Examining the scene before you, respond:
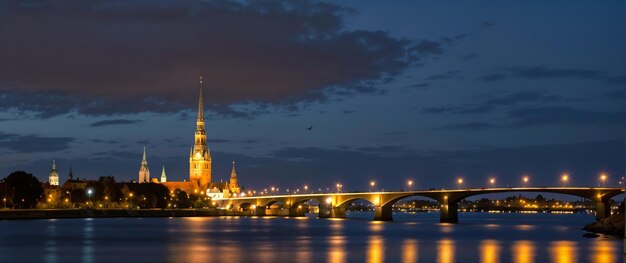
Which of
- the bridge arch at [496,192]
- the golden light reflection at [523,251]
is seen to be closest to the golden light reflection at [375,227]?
the bridge arch at [496,192]

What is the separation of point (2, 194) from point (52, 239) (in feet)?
314

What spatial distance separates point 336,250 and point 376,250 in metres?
3.58

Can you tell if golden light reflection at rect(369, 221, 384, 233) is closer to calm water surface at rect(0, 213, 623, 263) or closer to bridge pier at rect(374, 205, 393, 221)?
calm water surface at rect(0, 213, 623, 263)

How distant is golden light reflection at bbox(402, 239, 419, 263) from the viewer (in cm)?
7189

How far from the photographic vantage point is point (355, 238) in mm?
103750

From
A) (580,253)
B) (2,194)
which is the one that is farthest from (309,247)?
(2,194)

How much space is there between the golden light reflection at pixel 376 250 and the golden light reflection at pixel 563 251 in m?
13.6

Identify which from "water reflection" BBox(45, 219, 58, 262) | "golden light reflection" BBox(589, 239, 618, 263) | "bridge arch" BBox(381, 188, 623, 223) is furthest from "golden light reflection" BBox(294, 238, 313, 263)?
"bridge arch" BBox(381, 188, 623, 223)

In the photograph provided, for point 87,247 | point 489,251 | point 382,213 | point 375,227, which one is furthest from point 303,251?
point 382,213

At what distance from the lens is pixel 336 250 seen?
8175 cm

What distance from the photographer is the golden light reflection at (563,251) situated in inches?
2820

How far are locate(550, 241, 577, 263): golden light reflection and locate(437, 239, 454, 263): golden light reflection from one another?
26.9 ft

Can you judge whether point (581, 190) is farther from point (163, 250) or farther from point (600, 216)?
point (163, 250)

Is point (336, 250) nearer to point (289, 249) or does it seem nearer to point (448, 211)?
point (289, 249)
